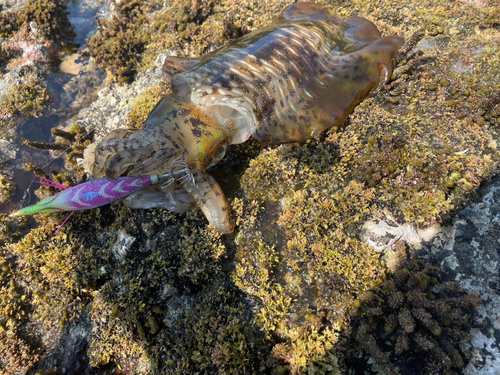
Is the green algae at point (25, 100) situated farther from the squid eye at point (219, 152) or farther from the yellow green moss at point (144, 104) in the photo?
the squid eye at point (219, 152)

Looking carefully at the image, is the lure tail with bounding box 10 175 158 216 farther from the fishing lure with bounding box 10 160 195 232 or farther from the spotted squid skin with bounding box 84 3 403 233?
the spotted squid skin with bounding box 84 3 403 233

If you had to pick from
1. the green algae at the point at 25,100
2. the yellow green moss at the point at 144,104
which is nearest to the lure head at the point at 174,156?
the yellow green moss at the point at 144,104

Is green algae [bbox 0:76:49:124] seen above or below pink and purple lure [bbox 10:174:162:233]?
below

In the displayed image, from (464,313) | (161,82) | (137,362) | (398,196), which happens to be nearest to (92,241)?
(137,362)

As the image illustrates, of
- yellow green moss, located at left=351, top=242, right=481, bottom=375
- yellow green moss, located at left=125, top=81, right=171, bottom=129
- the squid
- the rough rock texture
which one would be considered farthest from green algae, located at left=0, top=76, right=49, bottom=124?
the rough rock texture

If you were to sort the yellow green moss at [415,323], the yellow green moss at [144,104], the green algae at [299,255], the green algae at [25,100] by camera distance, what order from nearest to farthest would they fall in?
the yellow green moss at [415,323] → the green algae at [299,255] → the yellow green moss at [144,104] → the green algae at [25,100]
